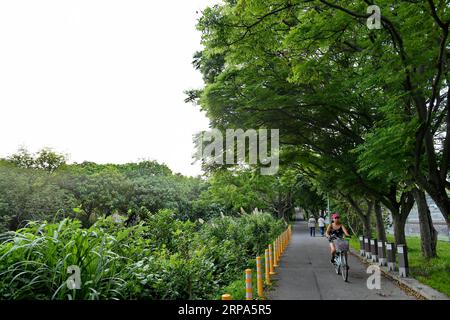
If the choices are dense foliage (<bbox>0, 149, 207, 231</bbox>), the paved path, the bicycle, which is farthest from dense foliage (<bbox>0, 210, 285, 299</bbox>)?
dense foliage (<bbox>0, 149, 207, 231</bbox>)

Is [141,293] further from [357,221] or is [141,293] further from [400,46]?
[357,221]

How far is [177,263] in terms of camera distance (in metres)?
5.91

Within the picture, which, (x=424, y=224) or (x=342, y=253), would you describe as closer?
(x=342, y=253)

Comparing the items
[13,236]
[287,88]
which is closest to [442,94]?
[287,88]

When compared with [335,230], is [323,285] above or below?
below

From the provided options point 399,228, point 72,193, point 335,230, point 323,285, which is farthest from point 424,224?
point 72,193

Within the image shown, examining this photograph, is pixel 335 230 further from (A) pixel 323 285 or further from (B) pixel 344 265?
(A) pixel 323 285

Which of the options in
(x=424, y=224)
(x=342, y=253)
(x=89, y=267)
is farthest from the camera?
(x=424, y=224)

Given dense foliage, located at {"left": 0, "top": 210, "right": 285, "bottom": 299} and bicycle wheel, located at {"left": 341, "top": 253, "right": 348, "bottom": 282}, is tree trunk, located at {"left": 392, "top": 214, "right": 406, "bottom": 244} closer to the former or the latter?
bicycle wheel, located at {"left": 341, "top": 253, "right": 348, "bottom": 282}

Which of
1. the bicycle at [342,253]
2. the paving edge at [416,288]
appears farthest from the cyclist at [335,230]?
the paving edge at [416,288]

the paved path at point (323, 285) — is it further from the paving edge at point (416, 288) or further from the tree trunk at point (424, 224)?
the tree trunk at point (424, 224)

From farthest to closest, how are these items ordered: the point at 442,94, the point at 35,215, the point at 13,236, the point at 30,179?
1. the point at 30,179
2. the point at 35,215
3. the point at 442,94
4. the point at 13,236

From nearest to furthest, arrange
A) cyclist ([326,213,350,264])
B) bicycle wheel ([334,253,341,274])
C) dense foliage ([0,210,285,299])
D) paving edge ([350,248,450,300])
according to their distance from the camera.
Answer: dense foliage ([0,210,285,299]) < paving edge ([350,248,450,300]) < cyclist ([326,213,350,264]) < bicycle wheel ([334,253,341,274])

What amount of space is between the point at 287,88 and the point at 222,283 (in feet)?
21.3
